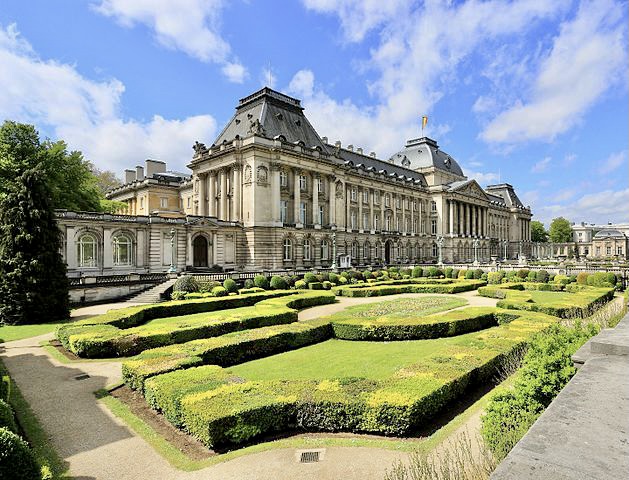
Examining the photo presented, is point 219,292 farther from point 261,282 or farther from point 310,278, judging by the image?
point 310,278

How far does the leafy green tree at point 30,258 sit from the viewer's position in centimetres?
2100

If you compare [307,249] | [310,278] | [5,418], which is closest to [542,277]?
[310,278]

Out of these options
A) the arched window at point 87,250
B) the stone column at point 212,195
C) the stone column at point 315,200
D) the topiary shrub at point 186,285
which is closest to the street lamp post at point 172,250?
the topiary shrub at point 186,285

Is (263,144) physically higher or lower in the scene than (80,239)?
higher

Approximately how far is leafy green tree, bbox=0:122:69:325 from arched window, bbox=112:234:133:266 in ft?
39.5

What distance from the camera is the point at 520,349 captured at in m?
12.7

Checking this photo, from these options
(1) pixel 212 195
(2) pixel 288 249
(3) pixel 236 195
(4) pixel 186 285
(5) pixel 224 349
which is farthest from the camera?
(1) pixel 212 195

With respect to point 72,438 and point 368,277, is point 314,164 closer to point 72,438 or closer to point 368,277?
point 368,277

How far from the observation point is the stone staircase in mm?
28328

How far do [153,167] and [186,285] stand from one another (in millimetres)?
39073

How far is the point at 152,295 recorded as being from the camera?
28781 millimetres

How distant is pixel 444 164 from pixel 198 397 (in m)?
82.1

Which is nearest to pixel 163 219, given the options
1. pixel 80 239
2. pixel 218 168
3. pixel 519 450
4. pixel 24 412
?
pixel 80 239

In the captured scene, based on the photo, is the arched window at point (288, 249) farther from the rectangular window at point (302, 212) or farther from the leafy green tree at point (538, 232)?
the leafy green tree at point (538, 232)
